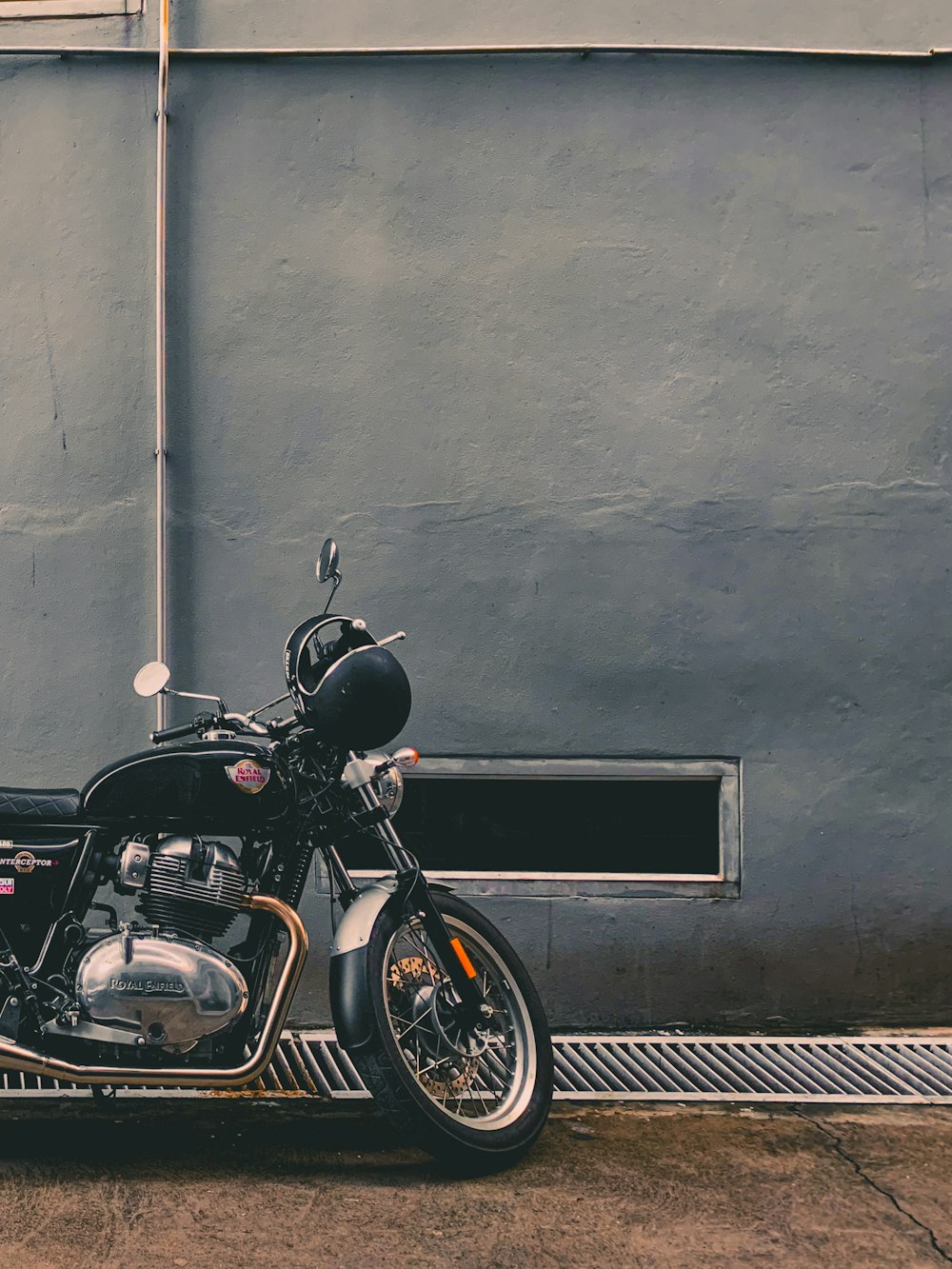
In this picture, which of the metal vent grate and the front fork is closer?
the front fork

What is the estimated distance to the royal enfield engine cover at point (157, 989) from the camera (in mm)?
3223

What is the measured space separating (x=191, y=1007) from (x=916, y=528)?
310 centimetres

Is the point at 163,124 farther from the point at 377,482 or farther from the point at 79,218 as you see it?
the point at 377,482

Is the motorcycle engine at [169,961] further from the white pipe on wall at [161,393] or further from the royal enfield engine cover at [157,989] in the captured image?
the white pipe on wall at [161,393]

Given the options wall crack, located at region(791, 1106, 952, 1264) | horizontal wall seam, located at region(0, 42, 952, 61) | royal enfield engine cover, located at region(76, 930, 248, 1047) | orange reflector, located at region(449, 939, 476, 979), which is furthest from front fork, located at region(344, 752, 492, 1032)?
horizontal wall seam, located at region(0, 42, 952, 61)

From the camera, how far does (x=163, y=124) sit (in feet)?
14.5

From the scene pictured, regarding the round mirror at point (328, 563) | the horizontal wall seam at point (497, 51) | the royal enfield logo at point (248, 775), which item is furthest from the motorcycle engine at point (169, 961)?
the horizontal wall seam at point (497, 51)

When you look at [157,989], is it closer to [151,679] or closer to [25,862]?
[25,862]

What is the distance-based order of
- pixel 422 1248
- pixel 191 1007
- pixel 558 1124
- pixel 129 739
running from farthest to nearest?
pixel 129 739 → pixel 558 1124 → pixel 191 1007 → pixel 422 1248

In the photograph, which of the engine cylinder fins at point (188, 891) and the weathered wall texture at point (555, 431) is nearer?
the engine cylinder fins at point (188, 891)

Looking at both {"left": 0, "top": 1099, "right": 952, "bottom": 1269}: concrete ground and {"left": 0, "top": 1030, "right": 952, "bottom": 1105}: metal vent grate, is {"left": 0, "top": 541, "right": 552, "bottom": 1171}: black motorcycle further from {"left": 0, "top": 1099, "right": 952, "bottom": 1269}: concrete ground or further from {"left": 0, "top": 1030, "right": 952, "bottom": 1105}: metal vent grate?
{"left": 0, "top": 1030, "right": 952, "bottom": 1105}: metal vent grate

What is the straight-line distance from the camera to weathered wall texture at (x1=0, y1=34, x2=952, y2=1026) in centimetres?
445

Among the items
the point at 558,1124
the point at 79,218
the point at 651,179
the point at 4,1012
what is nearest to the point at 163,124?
the point at 79,218

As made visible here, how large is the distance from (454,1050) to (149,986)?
2.88ft
